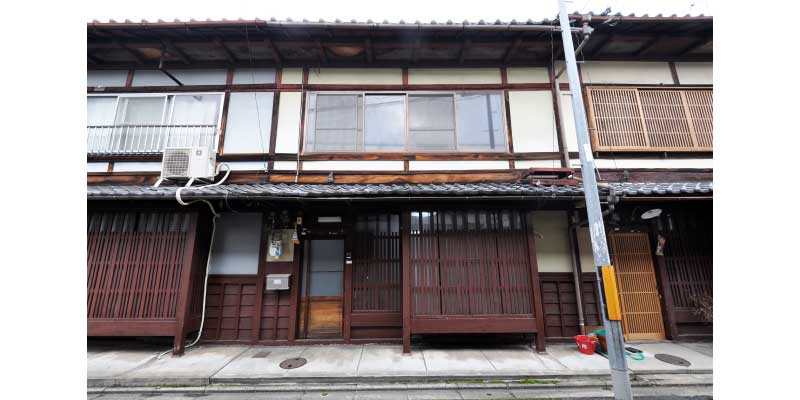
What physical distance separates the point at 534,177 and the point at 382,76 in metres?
4.70

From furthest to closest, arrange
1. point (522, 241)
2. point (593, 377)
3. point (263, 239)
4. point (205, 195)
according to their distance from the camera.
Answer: point (263, 239), point (522, 241), point (205, 195), point (593, 377)

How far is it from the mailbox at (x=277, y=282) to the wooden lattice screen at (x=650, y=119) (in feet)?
26.7

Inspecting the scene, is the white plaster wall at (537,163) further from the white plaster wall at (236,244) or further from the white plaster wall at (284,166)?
the white plaster wall at (236,244)

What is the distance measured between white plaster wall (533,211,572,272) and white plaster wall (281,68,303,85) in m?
6.98

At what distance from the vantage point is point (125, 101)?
310 inches

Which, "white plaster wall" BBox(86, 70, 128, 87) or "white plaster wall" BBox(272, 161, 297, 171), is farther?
"white plaster wall" BBox(86, 70, 128, 87)

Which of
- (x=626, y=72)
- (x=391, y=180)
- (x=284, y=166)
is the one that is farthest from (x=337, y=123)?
(x=626, y=72)

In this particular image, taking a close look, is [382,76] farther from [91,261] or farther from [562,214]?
[91,261]

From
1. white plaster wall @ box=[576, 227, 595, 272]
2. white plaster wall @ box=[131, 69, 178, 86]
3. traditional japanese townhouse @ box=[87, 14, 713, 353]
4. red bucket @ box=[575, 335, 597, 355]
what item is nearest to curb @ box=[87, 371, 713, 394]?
red bucket @ box=[575, 335, 597, 355]

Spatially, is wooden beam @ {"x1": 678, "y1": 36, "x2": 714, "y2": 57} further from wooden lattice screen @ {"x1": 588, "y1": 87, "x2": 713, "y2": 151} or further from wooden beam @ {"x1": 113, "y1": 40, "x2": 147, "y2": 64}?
wooden beam @ {"x1": 113, "y1": 40, "x2": 147, "y2": 64}

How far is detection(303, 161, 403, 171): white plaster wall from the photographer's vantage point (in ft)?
24.4

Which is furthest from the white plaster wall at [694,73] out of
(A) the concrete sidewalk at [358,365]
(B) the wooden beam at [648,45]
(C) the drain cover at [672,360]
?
(C) the drain cover at [672,360]

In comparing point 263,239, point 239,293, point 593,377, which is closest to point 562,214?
point 593,377

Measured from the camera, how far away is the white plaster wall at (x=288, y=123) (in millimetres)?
7570
